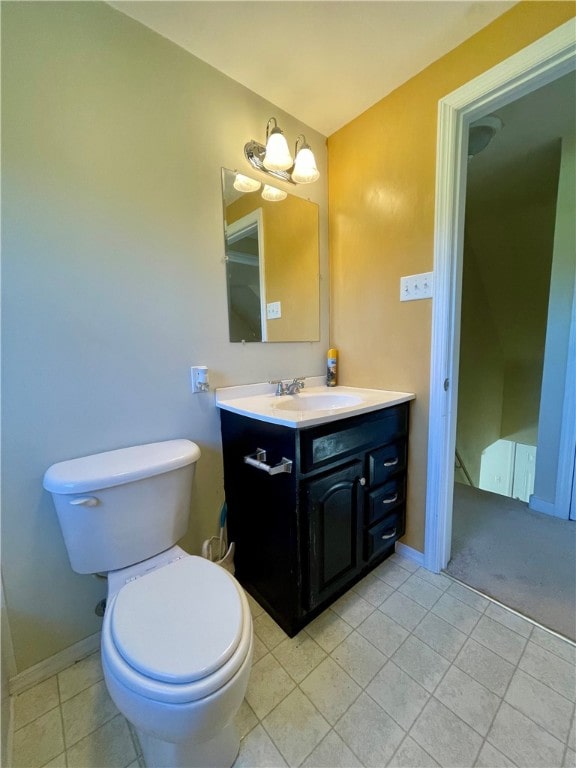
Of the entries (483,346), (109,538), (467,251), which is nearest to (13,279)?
(109,538)

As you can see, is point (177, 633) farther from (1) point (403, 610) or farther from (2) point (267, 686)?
(1) point (403, 610)

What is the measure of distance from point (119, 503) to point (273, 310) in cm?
106

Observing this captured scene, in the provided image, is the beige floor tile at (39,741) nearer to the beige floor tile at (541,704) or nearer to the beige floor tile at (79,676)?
the beige floor tile at (79,676)

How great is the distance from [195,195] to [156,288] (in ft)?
1.44

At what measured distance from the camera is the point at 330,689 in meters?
0.93

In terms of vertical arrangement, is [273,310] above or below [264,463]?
above

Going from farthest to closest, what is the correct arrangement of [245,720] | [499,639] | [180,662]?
[499,639] < [245,720] < [180,662]

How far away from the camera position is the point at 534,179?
2006 mm

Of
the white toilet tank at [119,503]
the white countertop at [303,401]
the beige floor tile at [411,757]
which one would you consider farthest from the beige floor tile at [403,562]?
the white toilet tank at [119,503]

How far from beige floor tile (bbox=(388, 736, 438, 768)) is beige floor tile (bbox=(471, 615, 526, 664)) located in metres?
0.46

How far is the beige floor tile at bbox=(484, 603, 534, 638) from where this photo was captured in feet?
3.67

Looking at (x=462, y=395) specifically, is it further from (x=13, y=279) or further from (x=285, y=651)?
(x=13, y=279)

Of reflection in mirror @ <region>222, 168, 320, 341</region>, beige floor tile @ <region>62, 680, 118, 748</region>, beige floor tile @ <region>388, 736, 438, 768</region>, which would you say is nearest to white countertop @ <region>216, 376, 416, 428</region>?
reflection in mirror @ <region>222, 168, 320, 341</region>

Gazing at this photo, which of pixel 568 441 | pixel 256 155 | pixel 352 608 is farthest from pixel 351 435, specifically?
pixel 568 441
